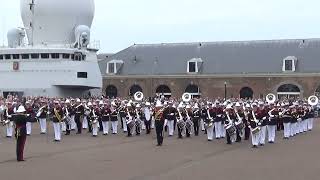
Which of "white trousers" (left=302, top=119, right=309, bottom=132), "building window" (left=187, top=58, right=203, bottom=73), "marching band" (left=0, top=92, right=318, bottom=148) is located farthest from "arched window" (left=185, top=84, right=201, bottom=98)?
"marching band" (left=0, top=92, right=318, bottom=148)

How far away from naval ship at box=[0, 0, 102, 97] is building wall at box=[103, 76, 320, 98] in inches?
410

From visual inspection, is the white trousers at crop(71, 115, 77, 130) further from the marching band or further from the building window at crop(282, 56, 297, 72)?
the building window at crop(282, 56, 297, 72)

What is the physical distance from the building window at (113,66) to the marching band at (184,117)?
3758cm

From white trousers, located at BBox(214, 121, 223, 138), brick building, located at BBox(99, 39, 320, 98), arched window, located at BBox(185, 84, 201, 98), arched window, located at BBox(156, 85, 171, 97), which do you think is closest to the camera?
white trousers, located at BBox(214, 121, 223, 138)

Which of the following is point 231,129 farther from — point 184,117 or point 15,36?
point 15,36

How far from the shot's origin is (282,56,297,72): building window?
62425 millimetres

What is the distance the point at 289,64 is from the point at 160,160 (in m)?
48.2

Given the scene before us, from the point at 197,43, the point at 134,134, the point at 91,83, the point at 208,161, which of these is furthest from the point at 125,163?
the point at 197,43

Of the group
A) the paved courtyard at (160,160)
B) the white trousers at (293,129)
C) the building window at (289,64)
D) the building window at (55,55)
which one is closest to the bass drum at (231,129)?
the paved courtyard at (160,160)

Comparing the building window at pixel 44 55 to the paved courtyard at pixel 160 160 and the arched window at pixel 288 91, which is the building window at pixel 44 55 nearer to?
the arched window at pixel 288 91

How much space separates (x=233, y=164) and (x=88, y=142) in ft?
29.8

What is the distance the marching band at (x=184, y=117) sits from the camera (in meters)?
22.5

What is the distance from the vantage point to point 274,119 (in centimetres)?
2394

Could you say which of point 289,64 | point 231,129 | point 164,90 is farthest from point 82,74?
point 231,129
